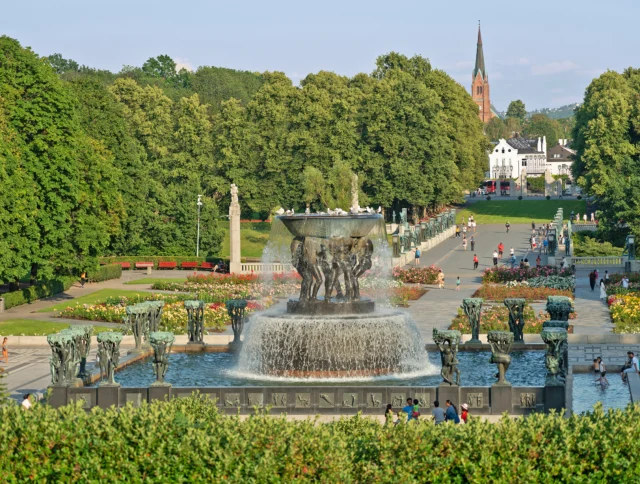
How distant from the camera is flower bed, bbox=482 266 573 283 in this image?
209 feet

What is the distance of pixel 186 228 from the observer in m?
80.8

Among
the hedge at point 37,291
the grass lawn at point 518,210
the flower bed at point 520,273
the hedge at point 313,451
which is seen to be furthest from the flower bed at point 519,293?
the grass lawn at point 518,210

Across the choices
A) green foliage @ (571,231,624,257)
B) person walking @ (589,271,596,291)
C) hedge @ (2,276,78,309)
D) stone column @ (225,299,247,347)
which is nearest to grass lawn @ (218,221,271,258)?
hedge @ (2,276,78,309)

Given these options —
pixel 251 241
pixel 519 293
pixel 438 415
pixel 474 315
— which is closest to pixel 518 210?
pixel 251 241

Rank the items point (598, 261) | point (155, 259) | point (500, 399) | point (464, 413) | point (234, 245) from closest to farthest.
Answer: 1. point (464, 413)
2. point (500, 399)
3. point (234, 245)
4. point (598, 261)
5. point (155, 259)

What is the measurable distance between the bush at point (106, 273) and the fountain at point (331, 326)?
34.9m

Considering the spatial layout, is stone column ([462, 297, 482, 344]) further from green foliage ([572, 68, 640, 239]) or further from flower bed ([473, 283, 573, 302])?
green foliage ([572, 68, 640, 239])

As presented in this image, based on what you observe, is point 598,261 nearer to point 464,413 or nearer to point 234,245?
point 234,245

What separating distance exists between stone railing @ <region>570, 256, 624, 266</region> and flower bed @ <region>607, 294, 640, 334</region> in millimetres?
19666

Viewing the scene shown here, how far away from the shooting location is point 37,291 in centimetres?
5784

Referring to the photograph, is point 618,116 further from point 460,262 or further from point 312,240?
point 312,240

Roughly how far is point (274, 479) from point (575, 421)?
5.19 metres

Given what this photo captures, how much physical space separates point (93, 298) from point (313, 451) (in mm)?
40677

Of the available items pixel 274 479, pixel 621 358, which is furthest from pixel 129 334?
pixel 274 479
